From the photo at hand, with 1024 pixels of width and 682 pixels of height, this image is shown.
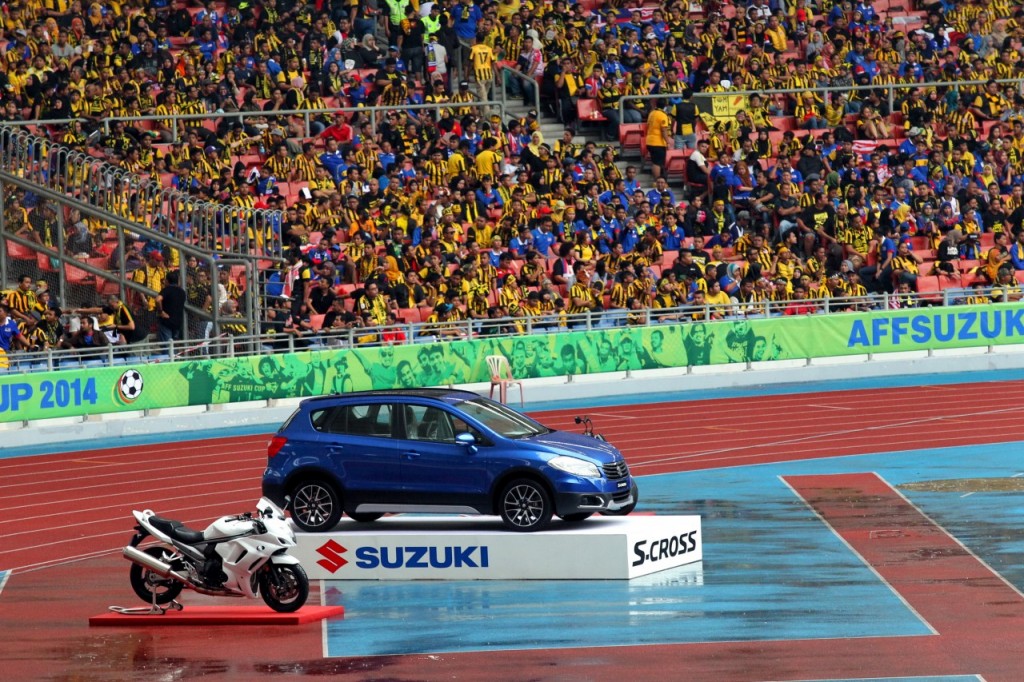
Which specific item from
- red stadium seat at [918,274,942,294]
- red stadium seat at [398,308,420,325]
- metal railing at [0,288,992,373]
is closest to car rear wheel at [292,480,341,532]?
metal railing at [0,288,992,373]

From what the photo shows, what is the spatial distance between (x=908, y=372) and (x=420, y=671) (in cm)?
2271

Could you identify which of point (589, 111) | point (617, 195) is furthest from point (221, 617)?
point (589, 111)

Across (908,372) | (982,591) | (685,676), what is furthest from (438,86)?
(685,676)

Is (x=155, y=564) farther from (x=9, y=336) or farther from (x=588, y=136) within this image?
(x=588, y=136)

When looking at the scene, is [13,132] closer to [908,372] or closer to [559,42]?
[559,42]

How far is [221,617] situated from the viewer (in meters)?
14.6

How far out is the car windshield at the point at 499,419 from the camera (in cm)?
1716

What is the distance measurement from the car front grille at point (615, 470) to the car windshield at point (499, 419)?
83cm

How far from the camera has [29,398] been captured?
2683 centimetres

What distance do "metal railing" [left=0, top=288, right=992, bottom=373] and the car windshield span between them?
1097 cm

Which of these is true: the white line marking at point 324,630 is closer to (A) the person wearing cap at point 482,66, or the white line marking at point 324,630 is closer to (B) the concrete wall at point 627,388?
(B) the concrete wall at point 627,388

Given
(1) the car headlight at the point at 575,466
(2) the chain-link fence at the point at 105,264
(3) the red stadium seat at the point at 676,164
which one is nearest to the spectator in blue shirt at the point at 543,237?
(3) the red stadium seat at the point at 676,164

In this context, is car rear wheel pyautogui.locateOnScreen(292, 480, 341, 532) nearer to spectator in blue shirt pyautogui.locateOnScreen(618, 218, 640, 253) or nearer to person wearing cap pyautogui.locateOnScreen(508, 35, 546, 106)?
spectator in blue shirt pyautogui.locateOnScreen(618, 218, 640, 253)

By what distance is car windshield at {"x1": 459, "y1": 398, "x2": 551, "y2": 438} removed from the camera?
17.2 metres
